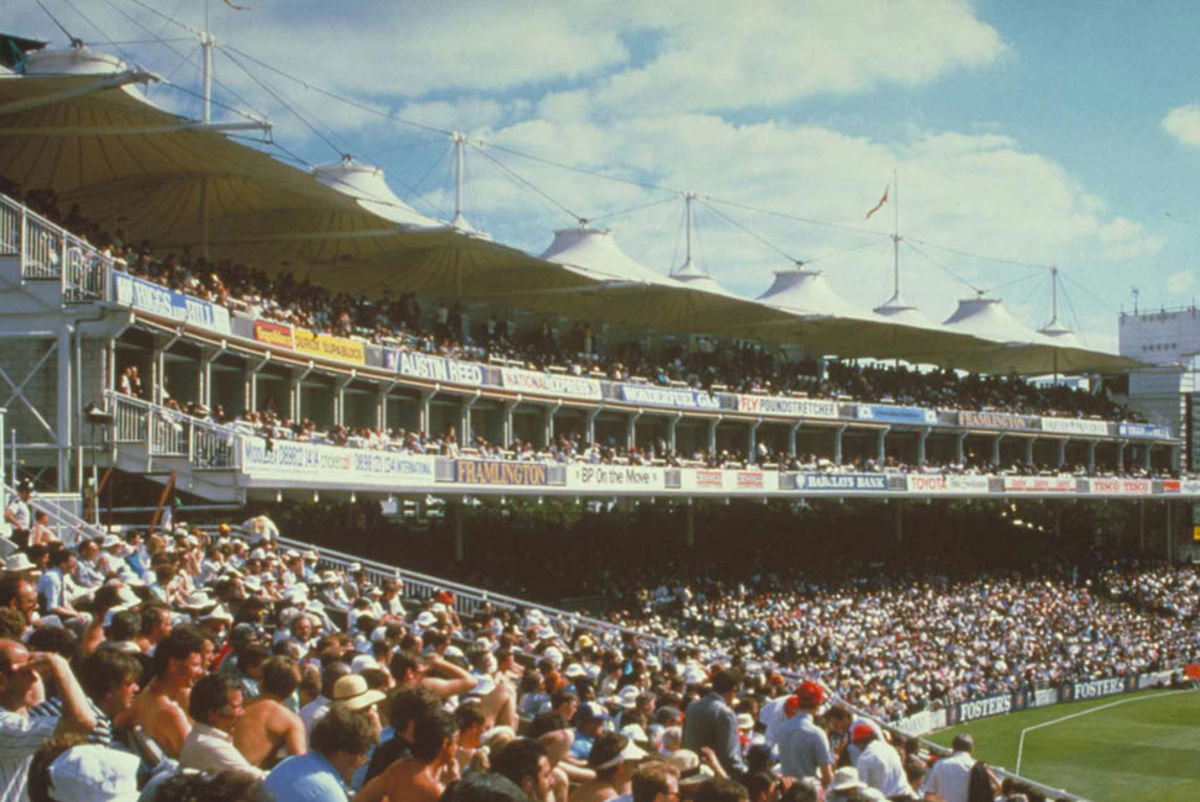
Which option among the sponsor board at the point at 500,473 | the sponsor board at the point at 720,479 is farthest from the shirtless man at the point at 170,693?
the sponsor board at the point at 720,479

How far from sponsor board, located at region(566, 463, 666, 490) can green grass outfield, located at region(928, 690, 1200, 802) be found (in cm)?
1077

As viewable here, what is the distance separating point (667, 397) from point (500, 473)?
1140 centimetres

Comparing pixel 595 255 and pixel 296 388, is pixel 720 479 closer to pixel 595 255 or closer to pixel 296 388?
pixel 595 255

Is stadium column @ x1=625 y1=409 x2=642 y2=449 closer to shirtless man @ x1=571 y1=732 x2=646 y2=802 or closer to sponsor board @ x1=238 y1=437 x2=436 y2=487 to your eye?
sponsor board @ x1=238 y1=437 x2=436 y2=487

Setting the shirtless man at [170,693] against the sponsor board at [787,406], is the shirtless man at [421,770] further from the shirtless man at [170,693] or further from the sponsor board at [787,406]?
the sponsor board at [787,406]

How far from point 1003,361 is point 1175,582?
53.3 ft

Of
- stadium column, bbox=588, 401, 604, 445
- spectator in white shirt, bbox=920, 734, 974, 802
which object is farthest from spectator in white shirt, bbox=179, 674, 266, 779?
stadium column, bbox=588, 401, 604, 445

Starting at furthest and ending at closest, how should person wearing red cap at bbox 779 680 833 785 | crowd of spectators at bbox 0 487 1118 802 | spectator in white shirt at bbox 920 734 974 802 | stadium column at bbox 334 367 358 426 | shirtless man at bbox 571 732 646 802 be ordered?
stadium column at bbox 334 367 358 426
spectator in white shirt at bbox 920 734 974 802
person wearing red cap at bbox 779 680 833 785
shirtless man at bbox 571 732 646 802
crowd of spectators at bbox 0 487 1118 802

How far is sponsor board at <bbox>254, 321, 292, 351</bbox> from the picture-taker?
30.6 meters

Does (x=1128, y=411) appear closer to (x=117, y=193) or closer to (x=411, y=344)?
(x=411, y=344)

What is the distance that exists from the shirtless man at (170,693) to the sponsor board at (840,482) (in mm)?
40991

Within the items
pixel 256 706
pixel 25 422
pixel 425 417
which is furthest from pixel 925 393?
pixel 256 706

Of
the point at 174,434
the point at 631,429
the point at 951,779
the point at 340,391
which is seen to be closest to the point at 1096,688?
the point at 631,429

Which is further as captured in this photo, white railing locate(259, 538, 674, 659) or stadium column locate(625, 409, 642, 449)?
stadium column locate(625, 409, 642, 449)
